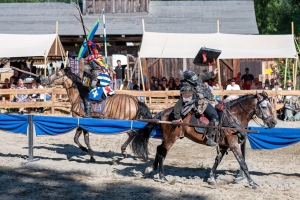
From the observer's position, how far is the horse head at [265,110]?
33.1 ft

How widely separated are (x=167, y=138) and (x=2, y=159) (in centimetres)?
404

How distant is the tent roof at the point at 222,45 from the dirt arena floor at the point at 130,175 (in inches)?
265

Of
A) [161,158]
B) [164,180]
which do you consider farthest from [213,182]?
[161,158]

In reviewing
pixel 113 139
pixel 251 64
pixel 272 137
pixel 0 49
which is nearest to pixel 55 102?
pixel 0 49

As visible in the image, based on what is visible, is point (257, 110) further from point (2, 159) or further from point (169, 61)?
point (169, 61)

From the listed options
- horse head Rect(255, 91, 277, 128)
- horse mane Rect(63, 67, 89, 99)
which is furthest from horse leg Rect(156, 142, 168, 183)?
horse mane Rect(63, 67, 89, 99)

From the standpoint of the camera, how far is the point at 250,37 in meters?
21.9

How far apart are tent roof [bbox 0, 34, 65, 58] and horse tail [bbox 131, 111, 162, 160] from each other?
36.2 feet

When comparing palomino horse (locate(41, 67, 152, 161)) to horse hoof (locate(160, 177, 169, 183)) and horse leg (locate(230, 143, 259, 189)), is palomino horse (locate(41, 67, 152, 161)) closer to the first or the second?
horse hoof (locate(160, 177, 169, 183))

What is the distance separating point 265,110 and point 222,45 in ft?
37.5

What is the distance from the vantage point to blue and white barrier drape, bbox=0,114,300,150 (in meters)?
10.7

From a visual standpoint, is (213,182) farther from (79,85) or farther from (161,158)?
(79,85)

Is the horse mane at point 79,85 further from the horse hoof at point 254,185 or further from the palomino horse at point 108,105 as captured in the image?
the horse hoof at point 254,185

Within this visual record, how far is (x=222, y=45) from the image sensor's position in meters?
21.3
